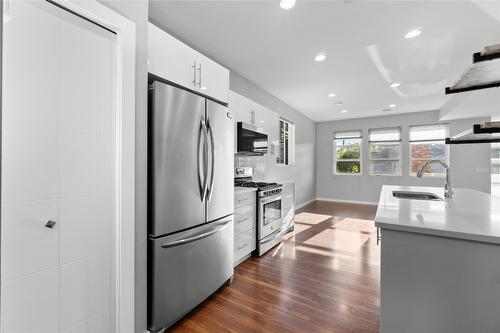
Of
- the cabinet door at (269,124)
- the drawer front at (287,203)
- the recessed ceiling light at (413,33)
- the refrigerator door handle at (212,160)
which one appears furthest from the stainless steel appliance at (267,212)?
the recessed ceiling light at (413,33)

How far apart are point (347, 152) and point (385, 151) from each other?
3.55 ft

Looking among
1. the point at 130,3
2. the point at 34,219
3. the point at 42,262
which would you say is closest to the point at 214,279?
the point at 42,262

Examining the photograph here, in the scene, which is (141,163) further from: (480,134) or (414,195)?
(414,195)

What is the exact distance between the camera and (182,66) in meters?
1.90

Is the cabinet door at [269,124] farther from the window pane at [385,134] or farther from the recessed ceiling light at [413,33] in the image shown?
the window pane at [385,134]

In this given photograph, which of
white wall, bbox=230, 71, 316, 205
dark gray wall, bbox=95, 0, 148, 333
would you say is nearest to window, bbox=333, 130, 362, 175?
white wall, bbox=230, 71, 316, 205

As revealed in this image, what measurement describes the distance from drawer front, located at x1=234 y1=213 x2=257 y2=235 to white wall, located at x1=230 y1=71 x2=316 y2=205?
3.55ft

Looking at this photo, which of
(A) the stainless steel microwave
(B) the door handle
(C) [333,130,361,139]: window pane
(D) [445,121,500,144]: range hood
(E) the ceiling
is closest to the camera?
(B) the door handle

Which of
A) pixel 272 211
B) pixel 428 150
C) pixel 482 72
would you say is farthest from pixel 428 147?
pixel 482 72

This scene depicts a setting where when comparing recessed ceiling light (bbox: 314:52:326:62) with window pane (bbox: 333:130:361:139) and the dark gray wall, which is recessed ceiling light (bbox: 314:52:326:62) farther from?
window pane (bbox: 333:130:361:139)

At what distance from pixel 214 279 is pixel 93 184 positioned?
1.36 m

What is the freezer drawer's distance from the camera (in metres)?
1.61

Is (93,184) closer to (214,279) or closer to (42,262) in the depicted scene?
(42,262)

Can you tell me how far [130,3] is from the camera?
1458 millimetres
